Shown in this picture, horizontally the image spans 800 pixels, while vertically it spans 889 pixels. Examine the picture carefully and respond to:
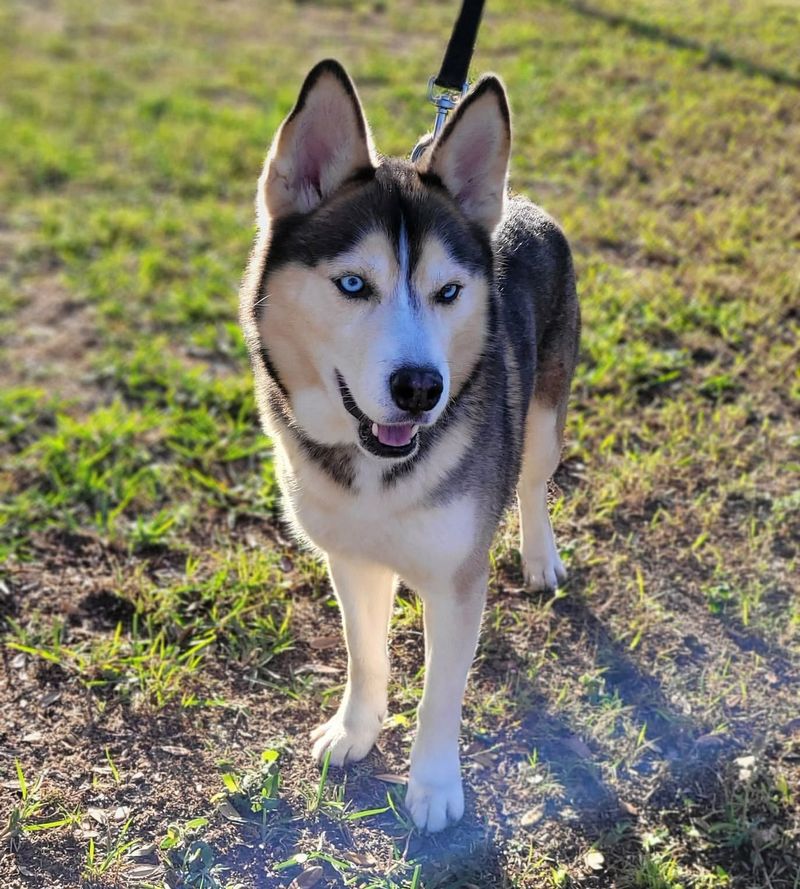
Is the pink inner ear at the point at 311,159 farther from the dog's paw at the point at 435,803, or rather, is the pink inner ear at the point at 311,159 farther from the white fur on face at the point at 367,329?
the dog's paw at the point at 435,803

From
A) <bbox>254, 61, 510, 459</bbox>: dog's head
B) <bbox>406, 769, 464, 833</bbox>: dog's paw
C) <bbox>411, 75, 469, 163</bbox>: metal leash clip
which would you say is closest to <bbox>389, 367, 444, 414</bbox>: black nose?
<bbox>254, 61, 510, 459</bbox>: dog's head

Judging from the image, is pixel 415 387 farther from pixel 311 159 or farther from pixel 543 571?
pixel 543 571

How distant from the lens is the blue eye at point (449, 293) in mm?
2561

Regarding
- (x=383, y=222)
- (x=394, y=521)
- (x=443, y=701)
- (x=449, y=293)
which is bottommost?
(x=443, y=701)

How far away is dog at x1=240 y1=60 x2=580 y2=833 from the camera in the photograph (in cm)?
249

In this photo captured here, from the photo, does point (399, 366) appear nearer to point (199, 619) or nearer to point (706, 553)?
point (199, 619)

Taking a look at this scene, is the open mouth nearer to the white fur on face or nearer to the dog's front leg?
the white fur on face

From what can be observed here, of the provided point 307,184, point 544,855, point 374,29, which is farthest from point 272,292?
point 374,29

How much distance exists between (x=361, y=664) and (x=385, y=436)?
919 mm

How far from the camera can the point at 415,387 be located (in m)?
2.34

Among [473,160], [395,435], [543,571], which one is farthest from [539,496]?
[473,160]

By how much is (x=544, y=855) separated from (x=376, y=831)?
1.68ft

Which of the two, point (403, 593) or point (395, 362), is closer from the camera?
point (395, 362)

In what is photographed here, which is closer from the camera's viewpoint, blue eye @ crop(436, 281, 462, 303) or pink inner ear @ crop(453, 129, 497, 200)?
blue eye @ crop(436, 281, 462, 303)
